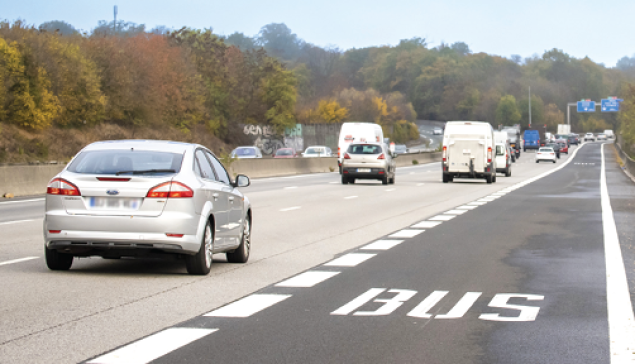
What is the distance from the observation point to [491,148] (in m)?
36.7

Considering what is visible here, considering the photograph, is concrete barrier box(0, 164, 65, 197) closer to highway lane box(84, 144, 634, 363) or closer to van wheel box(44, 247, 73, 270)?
highway lane box(84, 144, 634, 363)

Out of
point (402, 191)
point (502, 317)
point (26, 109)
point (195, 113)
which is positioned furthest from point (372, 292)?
point (195, 113)

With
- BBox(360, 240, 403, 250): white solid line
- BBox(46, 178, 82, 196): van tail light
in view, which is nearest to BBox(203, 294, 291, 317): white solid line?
BBox(46, 178, 82, 196): van tail light

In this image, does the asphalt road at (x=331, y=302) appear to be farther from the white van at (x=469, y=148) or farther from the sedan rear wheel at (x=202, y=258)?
the white van at (x=469, y=148)

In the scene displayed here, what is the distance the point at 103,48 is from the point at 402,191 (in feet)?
173

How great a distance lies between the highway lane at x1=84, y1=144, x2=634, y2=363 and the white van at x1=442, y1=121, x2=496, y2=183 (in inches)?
913

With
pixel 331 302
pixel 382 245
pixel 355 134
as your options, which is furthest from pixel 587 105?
pixel 331 302

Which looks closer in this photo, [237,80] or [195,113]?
[195,113]

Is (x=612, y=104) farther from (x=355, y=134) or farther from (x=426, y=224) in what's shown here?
(x=426, y=224)

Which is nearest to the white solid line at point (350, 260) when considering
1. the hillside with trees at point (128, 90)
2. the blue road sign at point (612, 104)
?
the hillside with trees at point (128, 90)

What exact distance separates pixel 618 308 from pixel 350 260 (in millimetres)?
4166

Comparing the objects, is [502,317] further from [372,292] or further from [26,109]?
[26,109]

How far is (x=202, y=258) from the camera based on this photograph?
9883 millimetres

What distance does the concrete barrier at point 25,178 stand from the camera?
2602 cm
